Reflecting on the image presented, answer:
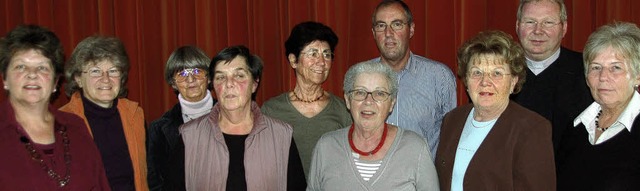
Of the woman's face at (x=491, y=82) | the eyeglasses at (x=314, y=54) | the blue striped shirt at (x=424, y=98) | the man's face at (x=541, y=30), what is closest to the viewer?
the woman's face at (x=491, y=82)

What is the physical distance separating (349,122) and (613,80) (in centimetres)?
136

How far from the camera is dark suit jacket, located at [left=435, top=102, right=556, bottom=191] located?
2.57 metres

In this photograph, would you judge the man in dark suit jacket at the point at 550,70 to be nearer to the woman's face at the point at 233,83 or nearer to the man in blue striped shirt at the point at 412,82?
the man in blue striped shirt at the point at 412,82

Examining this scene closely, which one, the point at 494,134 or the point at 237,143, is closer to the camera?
the point at 494,134

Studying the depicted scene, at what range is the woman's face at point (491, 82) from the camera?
273cm

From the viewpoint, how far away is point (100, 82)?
320cm

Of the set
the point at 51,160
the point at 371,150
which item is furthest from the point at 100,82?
the point at 371,150

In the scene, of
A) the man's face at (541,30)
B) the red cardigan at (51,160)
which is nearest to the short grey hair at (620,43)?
the man's face at (541,30)

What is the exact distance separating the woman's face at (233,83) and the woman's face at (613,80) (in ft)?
4.95

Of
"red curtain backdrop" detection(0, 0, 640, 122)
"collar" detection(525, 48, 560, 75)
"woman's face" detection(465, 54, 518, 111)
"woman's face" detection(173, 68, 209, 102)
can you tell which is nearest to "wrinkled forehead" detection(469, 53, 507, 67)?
"woman's face" detection(465, 54, 518, 111)

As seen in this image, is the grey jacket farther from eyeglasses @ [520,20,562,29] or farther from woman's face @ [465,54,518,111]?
eyeglasses @ [520,20,562,29]

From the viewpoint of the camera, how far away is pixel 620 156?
8.34 ft

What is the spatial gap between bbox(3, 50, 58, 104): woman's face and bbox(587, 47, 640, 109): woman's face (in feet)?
7.34

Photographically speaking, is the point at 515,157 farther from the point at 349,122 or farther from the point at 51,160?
the point at 51,160
